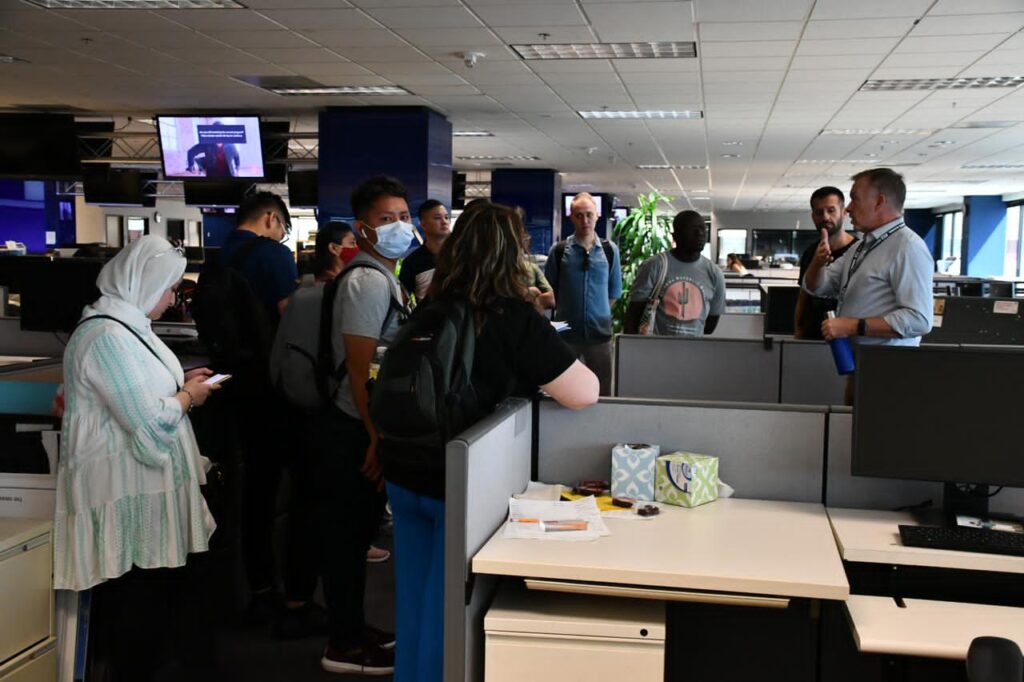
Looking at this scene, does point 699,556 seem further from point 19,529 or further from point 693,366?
point 693,366

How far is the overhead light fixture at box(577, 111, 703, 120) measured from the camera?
9844 millimetres

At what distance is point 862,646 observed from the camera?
202 centimetres

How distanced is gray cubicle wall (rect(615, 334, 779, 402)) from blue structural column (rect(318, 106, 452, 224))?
5.39 metres

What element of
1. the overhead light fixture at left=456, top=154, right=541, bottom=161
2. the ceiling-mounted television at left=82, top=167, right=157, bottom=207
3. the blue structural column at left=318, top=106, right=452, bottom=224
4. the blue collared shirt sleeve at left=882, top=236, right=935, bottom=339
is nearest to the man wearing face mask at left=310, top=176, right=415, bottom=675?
the blue collared shirt sleeve at left=882, top=236, right=935, bottom=339

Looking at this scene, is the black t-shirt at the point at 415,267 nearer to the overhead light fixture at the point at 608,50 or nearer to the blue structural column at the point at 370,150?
the overhead light fixture at the point at 608,50

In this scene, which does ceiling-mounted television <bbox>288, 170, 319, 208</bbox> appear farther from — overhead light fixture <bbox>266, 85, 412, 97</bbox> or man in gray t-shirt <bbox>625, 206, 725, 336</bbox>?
man in gray t-shirt <bbox>625, 206, 725, 336</bbox>

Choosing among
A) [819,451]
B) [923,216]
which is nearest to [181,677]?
[819,451]

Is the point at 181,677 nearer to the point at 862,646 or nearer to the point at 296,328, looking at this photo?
the point at 296,328

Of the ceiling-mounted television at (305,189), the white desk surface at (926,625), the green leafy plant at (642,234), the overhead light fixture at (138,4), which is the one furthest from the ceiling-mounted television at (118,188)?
the white desk surface at (926,625)

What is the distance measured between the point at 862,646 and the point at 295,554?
217 centimetres

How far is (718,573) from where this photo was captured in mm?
2135

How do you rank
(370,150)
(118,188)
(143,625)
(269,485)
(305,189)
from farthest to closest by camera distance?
(118,188) → (305,189) → (370,150) → (269,485) → (143,625)

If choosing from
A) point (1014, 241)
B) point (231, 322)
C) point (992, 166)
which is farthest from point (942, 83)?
point (1014, 241)

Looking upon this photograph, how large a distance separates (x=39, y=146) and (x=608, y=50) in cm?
615
